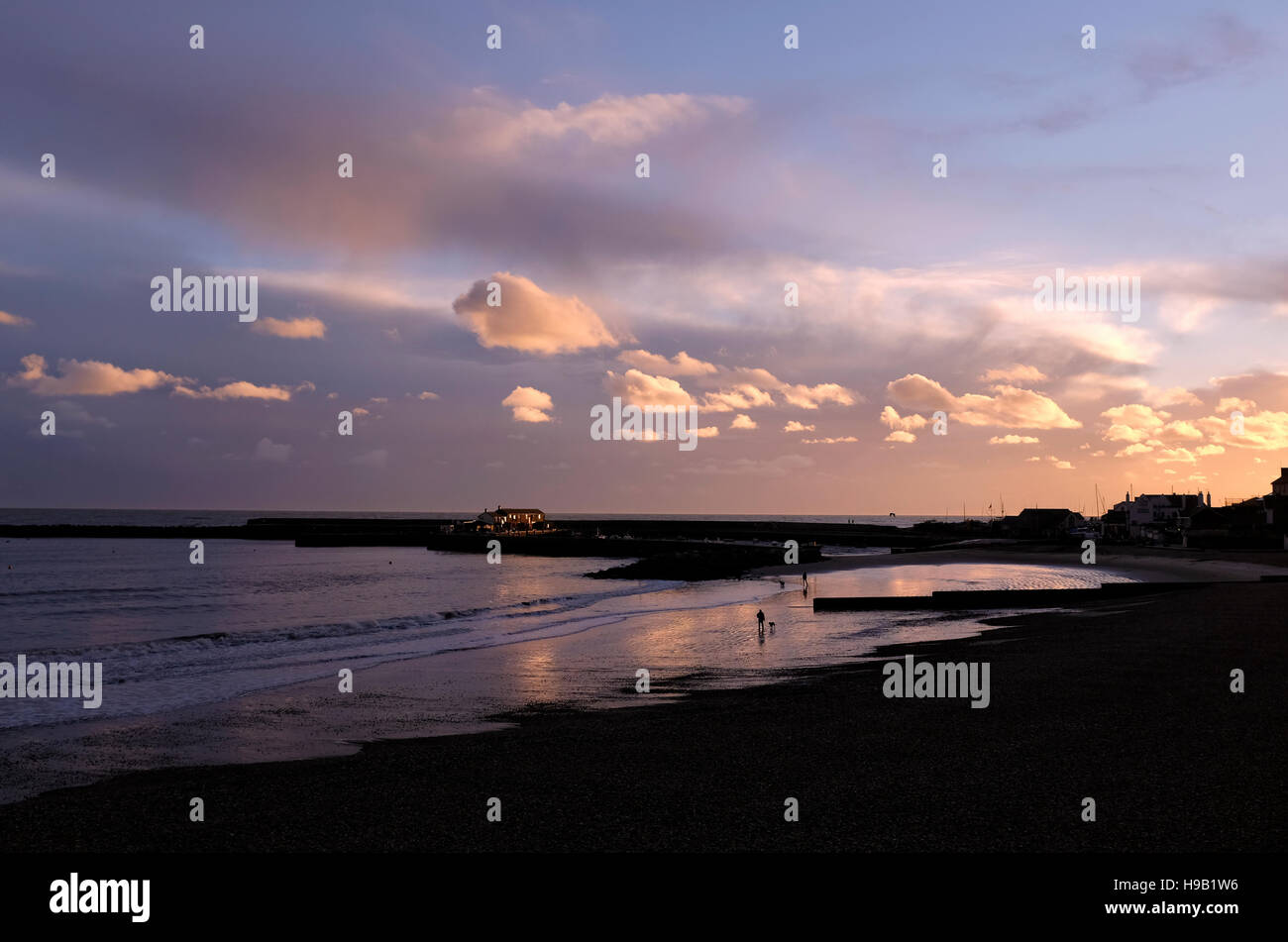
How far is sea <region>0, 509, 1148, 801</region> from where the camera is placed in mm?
15755

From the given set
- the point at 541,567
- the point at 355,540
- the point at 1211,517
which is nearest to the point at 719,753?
the point at 541,567

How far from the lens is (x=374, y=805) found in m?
10.4

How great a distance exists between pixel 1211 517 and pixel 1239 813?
127809mm

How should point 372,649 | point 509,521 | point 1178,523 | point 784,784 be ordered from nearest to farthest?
1. point 784,784
2. point 372,649
3. point 1178,523
4. point 509,521

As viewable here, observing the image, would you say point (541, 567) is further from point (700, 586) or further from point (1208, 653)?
point (1208, 653)

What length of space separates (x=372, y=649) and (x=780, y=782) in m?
22.3

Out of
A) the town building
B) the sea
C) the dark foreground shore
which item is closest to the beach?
the dark foreground shore

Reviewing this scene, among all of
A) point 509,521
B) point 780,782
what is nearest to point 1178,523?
point 509,521

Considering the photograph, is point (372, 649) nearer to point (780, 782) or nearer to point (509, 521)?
point (780, 782)

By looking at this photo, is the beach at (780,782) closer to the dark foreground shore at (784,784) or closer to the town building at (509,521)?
the dark foreground shore at (784,784)

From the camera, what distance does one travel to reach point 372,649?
1174 inches
